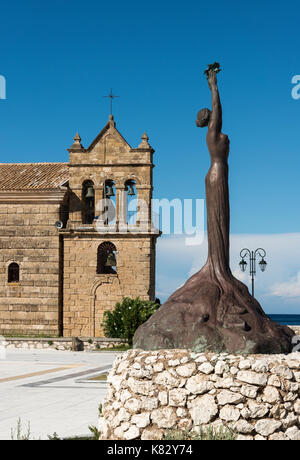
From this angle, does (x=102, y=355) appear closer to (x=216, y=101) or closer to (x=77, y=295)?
(x=77, y=295)

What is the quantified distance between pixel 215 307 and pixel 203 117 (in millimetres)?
2787

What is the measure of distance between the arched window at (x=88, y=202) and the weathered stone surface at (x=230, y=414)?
2237 cm

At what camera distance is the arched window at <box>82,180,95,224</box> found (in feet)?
96.4

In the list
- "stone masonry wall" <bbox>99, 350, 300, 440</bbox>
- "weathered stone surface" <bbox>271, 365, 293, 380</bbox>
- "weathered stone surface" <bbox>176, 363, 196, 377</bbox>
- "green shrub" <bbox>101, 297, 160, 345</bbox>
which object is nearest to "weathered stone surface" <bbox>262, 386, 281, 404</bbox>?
"stone masonry wall" <bbox>99, 350, 300, 440</bbox>

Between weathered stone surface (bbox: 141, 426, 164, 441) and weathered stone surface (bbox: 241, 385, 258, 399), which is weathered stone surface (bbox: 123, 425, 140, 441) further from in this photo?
weathered stone surface (bbox: 241, 385, 258, 399)

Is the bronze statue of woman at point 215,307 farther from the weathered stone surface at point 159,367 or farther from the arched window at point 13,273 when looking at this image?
the arched window at point 13,273

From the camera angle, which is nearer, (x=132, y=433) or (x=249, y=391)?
(x=249, y=391)

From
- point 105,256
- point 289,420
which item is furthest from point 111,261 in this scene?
point 289,420

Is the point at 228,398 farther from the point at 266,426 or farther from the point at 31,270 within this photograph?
the point at 31,270

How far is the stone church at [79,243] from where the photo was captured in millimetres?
28625

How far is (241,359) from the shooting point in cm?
769

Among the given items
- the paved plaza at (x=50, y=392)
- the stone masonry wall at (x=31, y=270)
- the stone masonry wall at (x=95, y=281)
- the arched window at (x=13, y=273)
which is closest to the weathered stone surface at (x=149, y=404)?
the paved plaza at (x=50, y=392)

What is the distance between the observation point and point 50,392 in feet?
47.1

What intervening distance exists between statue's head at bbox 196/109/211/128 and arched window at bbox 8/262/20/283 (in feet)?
71.1
